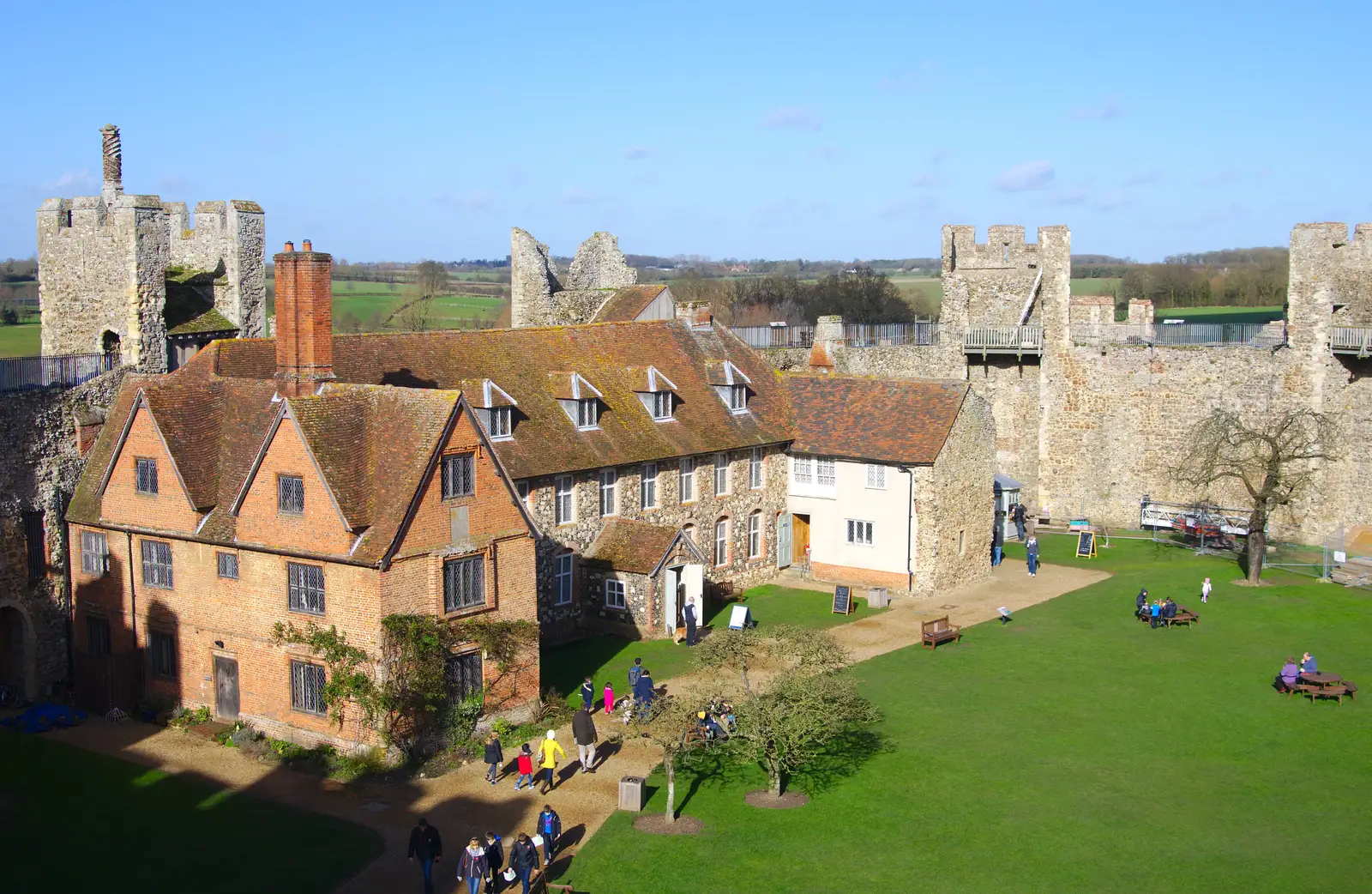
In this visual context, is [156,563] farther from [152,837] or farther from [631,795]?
[631,795]

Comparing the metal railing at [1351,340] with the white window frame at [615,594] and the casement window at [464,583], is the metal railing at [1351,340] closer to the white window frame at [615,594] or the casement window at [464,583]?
the white window frame at [615,594]

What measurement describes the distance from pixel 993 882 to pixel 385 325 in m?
80.4

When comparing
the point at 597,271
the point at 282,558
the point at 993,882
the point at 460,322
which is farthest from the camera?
the point at 460,322

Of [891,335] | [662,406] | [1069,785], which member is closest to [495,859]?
[1069,785]

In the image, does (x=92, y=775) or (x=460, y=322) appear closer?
(x=92, y=775)

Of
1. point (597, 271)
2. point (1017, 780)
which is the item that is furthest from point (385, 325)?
point (1017, 780)

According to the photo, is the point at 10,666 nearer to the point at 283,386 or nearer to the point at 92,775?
the point at 92,775

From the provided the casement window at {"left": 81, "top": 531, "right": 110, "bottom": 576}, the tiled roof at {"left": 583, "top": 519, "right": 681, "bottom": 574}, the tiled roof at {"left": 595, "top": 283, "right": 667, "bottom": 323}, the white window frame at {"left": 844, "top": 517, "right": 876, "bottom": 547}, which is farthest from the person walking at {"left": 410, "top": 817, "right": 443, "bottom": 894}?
the tiled roof at {"left": 595, "top": 283, "right": 667, "bottom": 323}

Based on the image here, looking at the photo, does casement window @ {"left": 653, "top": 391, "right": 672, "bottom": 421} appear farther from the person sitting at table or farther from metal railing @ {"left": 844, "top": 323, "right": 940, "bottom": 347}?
the person sitting at table

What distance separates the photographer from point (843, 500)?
1731 inches

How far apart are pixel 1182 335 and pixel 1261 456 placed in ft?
30.9

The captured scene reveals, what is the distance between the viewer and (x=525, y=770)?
2686cm

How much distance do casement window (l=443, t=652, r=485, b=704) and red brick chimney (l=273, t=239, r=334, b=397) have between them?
6.68m

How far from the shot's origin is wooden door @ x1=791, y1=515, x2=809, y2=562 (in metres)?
45.5
